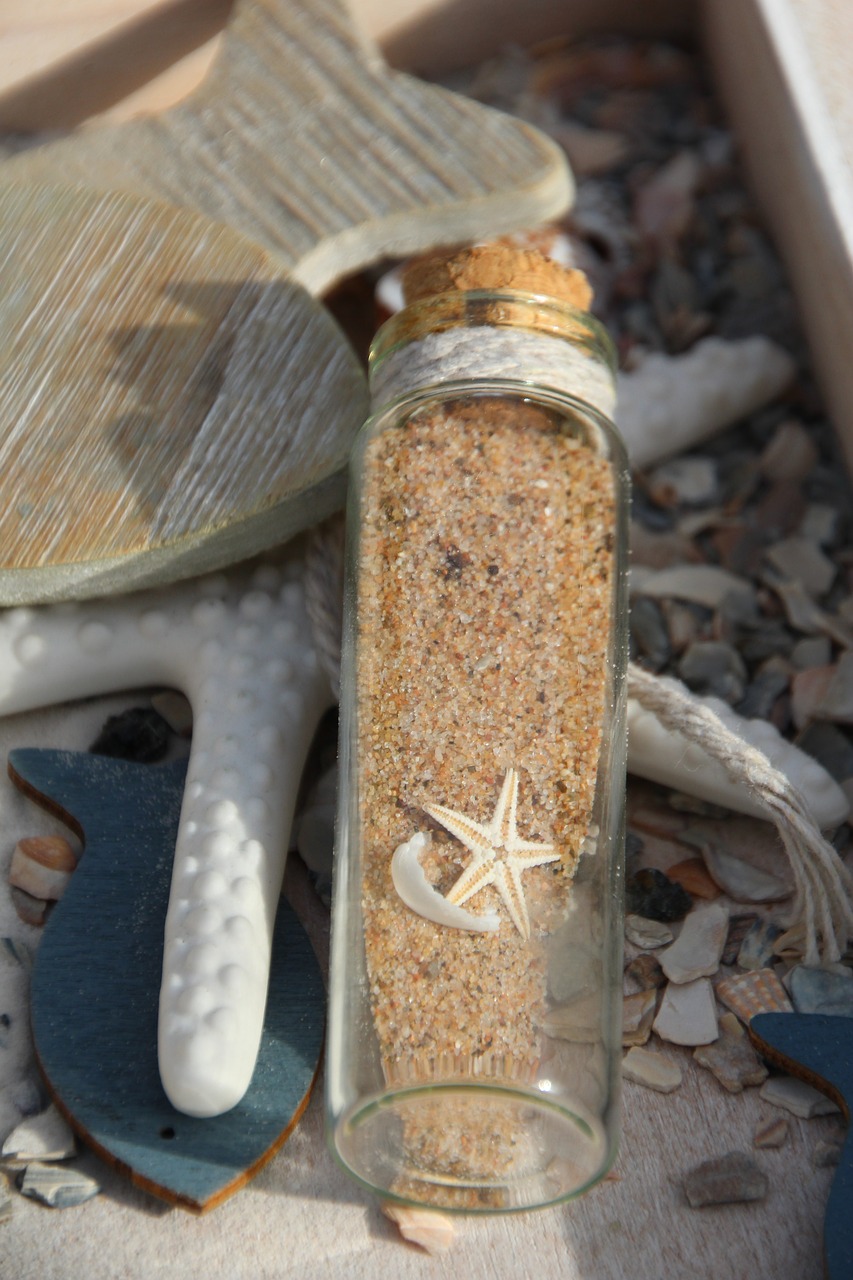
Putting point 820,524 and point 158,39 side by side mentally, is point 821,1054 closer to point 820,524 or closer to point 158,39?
point 820,524

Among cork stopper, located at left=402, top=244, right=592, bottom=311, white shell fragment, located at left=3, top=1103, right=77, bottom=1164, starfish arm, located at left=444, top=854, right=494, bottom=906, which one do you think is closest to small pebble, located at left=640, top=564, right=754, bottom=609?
cork stopper, located at left=402, top=244, right=592, bottom=311

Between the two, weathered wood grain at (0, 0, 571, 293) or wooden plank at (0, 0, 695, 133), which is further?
wooden plank at (0, 0, 695, 133)

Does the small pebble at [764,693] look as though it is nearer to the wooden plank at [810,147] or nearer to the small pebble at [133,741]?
the wooden plank at [810,147]

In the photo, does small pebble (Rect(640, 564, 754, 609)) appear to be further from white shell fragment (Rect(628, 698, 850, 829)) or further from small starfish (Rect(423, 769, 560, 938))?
small starfish (Rect(423, 769, 560, 938))

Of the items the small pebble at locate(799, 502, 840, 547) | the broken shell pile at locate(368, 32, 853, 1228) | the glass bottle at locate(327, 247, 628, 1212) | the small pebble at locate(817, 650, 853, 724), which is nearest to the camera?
the glass bottle at locate(327, 247, 628, 1212)

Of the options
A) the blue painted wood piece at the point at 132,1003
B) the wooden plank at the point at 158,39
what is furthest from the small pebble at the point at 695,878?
the wooden plank at the point at 158,39

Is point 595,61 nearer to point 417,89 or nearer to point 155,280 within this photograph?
point 417,89

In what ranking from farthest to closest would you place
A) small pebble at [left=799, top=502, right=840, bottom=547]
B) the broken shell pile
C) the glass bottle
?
small pebble at [left=799, top=502, right=840, bottom=547]
the broken shell pile
the glass bottle
